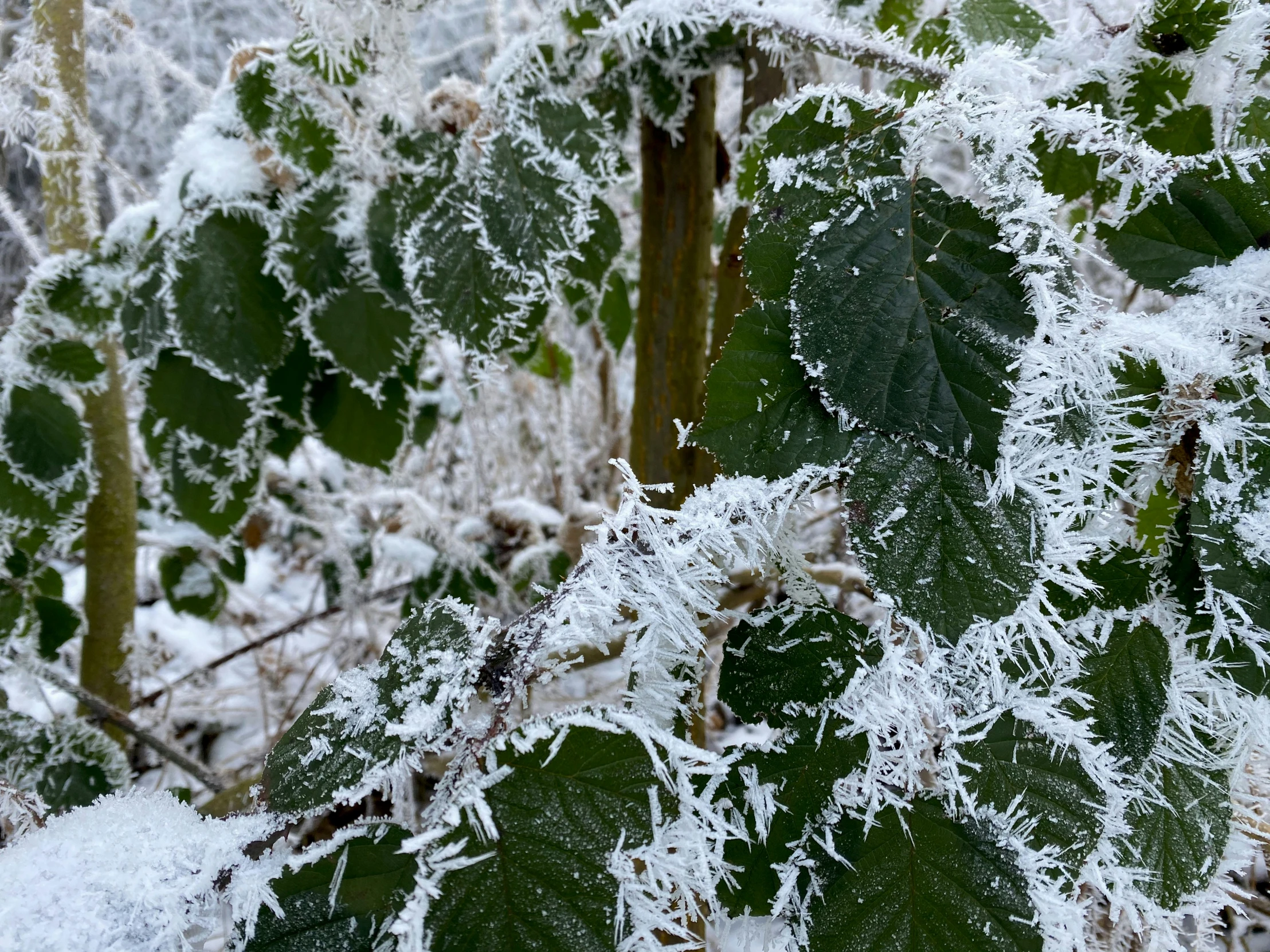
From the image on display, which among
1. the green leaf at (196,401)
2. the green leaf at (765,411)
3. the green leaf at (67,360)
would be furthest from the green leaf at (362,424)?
the green leaf at (765,411)

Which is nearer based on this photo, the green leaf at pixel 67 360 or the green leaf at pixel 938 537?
the green leaf at pixel 938 537

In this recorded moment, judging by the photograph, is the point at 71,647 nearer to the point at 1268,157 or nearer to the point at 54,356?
the point at 54,356

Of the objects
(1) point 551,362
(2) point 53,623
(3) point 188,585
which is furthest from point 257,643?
(1) point 551,362

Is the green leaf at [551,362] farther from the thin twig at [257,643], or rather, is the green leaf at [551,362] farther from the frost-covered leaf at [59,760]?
the frost-covered leaf at [59,760]

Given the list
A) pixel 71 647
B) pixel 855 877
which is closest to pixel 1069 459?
pixel 855 877

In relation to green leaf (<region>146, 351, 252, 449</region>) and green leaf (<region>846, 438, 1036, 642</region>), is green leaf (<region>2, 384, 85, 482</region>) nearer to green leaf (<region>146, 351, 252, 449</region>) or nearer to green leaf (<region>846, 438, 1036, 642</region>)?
green leaf (<region>146, 351, 252, 449</region>)

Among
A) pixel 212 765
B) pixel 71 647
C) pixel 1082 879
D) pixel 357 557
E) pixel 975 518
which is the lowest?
pixel 212 765
